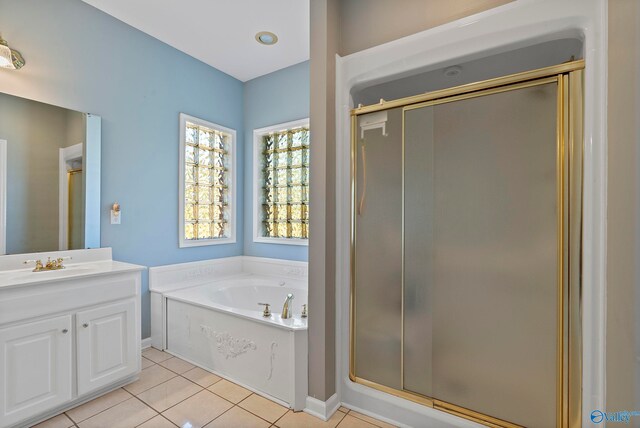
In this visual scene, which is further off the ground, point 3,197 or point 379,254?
point 3,197

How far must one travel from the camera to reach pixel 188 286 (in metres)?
2.91

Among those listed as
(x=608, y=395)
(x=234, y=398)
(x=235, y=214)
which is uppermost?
(x=235, y=214)

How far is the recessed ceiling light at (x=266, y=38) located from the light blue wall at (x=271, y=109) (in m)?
0.46

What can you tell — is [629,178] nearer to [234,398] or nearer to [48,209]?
[234,398]

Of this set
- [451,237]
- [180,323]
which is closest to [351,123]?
[451,237]

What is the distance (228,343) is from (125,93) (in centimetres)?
231

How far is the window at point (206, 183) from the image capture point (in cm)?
313

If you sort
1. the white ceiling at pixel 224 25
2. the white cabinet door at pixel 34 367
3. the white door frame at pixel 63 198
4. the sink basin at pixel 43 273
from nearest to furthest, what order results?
the white cabinet door at pixel 34 367 → the sink basin at pixel 43 273 → the white door frame at pixel 63 198 → the white ceiling at pixel 224 25

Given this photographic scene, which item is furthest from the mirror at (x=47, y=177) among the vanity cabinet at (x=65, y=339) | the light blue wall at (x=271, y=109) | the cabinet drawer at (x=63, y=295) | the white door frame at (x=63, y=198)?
the light blue wall at (x=271, y=109)

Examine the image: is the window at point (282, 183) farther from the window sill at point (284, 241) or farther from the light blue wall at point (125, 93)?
the light blue wall at point (125, 93)

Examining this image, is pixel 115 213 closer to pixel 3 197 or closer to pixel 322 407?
pixel 3 197

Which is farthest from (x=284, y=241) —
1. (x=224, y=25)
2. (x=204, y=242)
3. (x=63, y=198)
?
(x=224, y=25)

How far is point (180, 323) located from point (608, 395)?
2744mm

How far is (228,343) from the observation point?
87.1 inches
